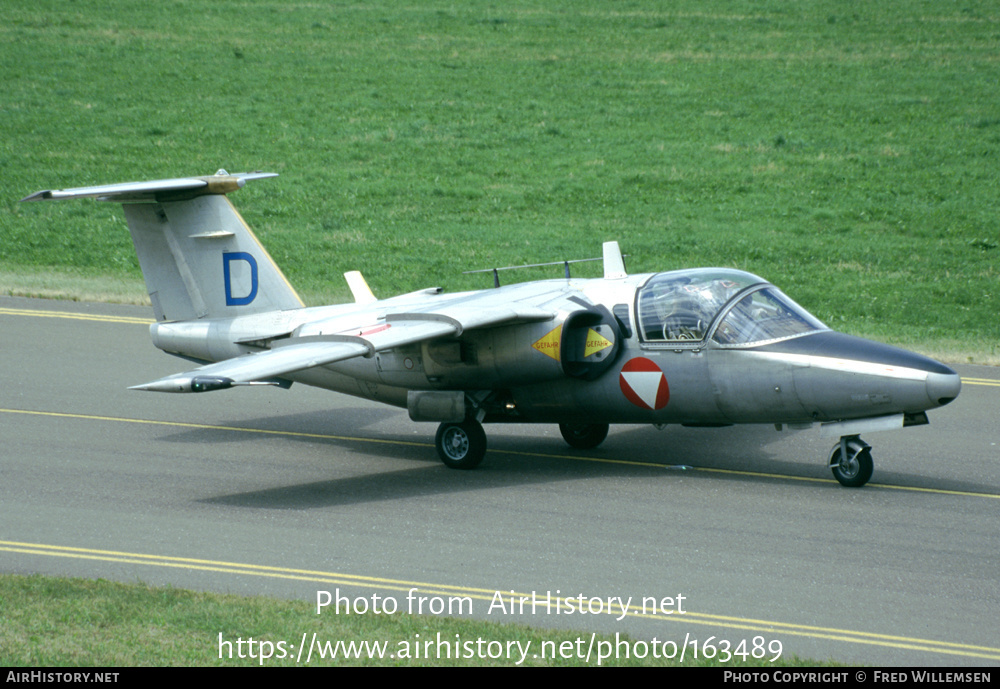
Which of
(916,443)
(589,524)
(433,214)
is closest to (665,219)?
(433,214)

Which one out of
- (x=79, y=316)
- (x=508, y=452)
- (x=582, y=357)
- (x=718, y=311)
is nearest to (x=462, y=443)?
(x=508, y=452)

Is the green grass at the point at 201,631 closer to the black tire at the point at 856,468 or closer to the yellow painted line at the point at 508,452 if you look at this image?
the black tire at the point at 856,468

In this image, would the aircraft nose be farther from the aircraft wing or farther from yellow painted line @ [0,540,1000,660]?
the aircraft wing

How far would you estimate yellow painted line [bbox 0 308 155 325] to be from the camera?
921 inches

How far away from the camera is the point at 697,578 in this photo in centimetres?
1111

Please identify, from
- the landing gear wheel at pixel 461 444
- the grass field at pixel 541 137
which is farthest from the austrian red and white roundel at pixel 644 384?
the grass field at pixel 541 137

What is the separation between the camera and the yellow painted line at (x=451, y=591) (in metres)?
9.54

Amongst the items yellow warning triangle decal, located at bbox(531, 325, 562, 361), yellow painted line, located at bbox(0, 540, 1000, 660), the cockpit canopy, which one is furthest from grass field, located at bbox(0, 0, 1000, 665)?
yellow painted line, located at bbox(0, 540, 1000, 660)

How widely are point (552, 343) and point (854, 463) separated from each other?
3.93 m

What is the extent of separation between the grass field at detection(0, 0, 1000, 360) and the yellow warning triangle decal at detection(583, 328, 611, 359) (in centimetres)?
1105

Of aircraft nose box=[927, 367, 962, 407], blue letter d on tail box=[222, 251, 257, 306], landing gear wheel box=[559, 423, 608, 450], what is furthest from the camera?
blue letter d on tail box=[222, 251, 257, 306]

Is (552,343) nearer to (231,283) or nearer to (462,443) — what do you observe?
(462,443)

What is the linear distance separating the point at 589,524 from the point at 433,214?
2355 cm

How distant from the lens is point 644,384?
46.3ft
